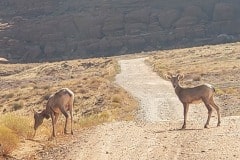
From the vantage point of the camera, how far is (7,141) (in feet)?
55.9

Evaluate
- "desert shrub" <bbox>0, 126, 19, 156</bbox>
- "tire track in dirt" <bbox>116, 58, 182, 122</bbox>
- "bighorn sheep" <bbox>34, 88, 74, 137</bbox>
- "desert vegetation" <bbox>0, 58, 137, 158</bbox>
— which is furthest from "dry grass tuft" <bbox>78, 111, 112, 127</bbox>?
"desert shrub" <bbox>0, 126, 19, 156</bbox>

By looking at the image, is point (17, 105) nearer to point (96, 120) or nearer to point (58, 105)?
point (96, 120)

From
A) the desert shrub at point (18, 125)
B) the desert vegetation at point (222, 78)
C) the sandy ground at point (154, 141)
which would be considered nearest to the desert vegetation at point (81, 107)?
the desert shrub at point (18, 125)

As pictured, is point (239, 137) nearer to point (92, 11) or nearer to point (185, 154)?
point (185, 154)

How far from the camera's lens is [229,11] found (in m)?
136

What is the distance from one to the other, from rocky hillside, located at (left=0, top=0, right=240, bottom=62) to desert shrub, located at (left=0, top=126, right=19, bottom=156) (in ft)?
354

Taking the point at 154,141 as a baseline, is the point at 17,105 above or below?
above

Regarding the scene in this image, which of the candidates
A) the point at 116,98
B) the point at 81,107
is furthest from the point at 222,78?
the point at 81,107

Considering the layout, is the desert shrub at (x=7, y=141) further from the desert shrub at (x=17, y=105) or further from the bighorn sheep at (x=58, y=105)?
the desert shrub at (x=17, y=105)

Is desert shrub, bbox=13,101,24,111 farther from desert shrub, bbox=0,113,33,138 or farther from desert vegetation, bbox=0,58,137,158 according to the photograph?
desert shrub, bbox=0,113,33,138

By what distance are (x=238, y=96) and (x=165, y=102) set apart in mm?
4824

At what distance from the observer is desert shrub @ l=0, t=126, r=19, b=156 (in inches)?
650

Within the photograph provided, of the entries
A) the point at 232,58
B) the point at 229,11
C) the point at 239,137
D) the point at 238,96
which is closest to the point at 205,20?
Answer: the point at 229,11

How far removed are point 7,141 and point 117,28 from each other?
401ft
